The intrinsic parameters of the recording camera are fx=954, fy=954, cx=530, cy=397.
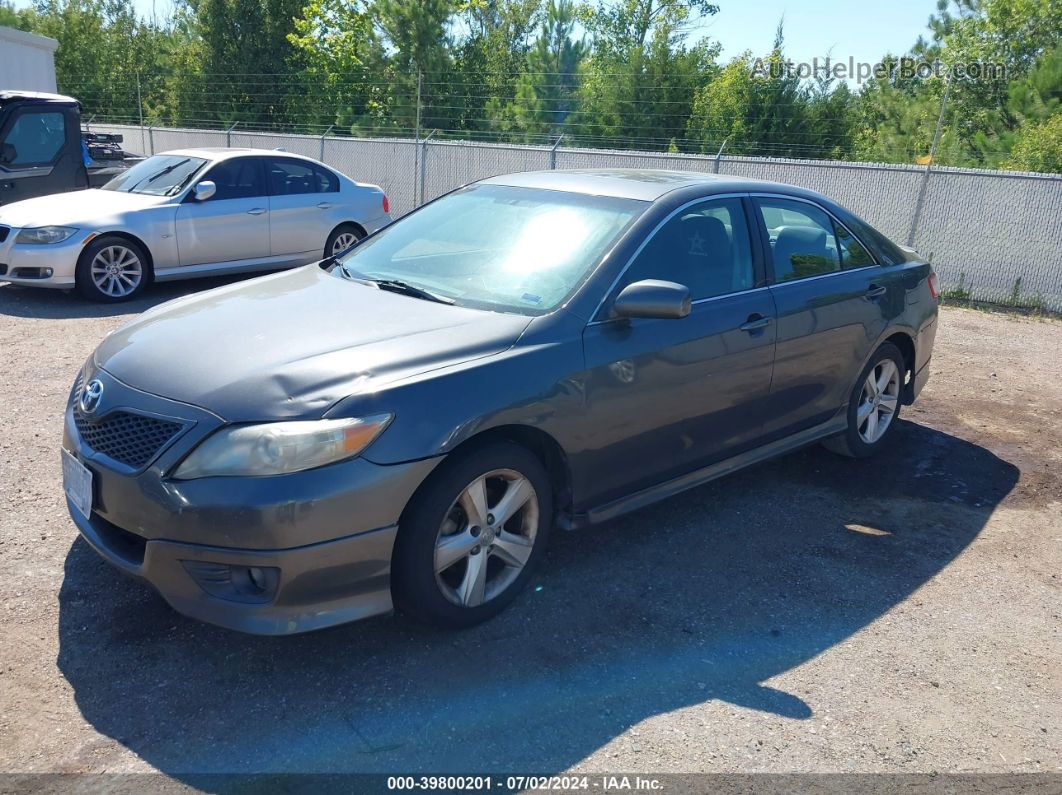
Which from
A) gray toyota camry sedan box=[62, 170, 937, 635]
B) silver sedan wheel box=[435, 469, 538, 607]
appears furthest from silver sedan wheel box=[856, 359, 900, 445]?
silver sedan wheel box=[435, 469, 538, 607]

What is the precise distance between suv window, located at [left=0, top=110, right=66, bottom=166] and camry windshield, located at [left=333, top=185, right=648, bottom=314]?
8.30 metres

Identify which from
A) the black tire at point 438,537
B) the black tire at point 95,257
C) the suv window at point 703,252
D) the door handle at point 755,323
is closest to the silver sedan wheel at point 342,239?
the black tire at point 95,257

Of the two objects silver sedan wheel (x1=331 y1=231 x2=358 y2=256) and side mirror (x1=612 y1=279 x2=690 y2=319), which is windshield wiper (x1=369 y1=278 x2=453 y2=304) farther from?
silver sedan wheel (x1=331 y1=231 x2=358 y2=256)

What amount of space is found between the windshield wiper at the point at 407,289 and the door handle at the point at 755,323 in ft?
4.88

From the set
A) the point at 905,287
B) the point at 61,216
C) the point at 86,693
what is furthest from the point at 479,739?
the point at 61,216

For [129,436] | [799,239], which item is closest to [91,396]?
[129,436]

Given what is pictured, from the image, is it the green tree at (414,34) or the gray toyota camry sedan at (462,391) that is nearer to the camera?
the gray toyota camry sedan at (462,391)

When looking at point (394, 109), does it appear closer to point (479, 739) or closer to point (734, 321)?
point (734, 321)

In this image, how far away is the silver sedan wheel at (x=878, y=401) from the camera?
19.1 feet

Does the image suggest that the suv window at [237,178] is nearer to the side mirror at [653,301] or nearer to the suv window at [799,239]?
the suv window at [799,239]

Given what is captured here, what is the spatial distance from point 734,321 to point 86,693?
3.17m

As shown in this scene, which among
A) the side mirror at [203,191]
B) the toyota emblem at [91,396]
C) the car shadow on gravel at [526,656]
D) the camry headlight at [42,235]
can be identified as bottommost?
the car shadow on gravel at [526,656]

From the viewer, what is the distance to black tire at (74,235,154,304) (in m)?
9.14

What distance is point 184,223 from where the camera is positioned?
→ 31.9ft
